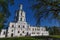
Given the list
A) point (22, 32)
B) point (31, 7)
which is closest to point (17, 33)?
point (22, 32)

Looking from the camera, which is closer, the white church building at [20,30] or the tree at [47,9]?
the tree at [47,9]

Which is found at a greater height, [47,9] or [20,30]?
[47,9]

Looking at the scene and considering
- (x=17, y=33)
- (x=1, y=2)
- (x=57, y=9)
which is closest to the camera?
(x=57, y=9)

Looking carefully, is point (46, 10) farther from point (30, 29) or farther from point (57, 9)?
point (30, 29)

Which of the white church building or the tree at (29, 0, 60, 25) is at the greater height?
the tree at (29, 0, 60, 25)

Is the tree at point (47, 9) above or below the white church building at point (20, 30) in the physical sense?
above

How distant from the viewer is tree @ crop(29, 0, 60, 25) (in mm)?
6783

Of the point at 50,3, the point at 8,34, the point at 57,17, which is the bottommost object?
the point at 8,34

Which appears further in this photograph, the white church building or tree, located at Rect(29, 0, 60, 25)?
the white church building

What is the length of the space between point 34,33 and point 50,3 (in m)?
31.8

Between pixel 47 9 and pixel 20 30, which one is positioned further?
pixel 20 30

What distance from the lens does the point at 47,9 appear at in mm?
6816

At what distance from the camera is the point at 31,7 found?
23.6 ft

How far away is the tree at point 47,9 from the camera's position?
22.3 feet
